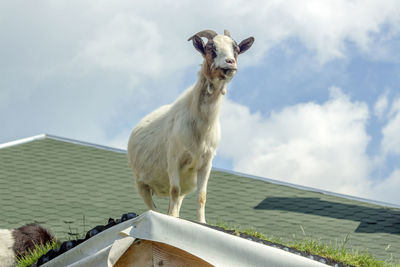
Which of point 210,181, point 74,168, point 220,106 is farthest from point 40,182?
point 220,106

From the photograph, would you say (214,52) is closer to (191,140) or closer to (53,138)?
(191,140)

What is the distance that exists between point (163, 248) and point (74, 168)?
1058 centimetres

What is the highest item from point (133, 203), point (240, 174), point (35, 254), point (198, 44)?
point (240, 174)

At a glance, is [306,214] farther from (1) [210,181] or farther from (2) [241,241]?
(2) [241,241]

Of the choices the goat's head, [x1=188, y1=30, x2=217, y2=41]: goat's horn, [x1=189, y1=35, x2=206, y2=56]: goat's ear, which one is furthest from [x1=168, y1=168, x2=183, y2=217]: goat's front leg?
[x1=188, y1=30, x2=217, y2=41]: goat's horn

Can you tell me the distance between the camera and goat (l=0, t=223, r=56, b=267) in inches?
375

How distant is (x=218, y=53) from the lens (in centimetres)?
848

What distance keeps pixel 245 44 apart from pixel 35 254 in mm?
3464

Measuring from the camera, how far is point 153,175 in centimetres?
983

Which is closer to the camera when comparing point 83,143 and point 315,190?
point 315,190

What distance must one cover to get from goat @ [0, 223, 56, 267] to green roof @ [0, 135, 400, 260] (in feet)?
3.67

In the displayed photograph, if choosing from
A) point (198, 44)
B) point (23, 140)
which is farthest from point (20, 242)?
point (23, 140)

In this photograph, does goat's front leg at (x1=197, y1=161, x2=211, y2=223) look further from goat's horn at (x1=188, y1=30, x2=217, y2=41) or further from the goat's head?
goat's horn at (x1=188, y1=30, x2=217, y2=41)

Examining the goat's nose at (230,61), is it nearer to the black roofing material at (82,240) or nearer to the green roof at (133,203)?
the black roofing material at (82,240)
